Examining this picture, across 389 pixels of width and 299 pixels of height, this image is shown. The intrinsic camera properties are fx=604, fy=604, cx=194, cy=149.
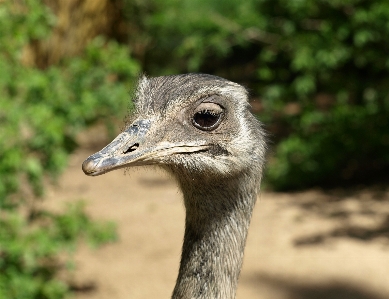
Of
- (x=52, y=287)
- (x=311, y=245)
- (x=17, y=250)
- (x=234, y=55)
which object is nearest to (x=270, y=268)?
(x=311, y=245)

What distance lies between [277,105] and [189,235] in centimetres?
489

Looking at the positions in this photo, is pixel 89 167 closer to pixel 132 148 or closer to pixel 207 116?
pixel 132 148

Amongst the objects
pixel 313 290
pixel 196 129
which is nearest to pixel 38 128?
pixel 196 129

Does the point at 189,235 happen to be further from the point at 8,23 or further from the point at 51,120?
the point at 8,23

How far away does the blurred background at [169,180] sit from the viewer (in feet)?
13.1

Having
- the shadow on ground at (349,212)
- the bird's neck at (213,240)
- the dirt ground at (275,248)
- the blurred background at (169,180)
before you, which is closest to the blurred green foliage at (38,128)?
the blurred background at (169,180)

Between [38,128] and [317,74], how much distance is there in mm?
4031

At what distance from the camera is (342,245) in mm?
5707

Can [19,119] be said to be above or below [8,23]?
below

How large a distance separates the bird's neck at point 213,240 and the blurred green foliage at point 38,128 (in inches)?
50.6

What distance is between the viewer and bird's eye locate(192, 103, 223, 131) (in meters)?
2.48

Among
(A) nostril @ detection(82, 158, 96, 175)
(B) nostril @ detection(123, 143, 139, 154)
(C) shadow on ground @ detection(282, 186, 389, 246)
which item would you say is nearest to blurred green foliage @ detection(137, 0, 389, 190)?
(C) shadow on ground @ detection(282, 186, 389, 246)

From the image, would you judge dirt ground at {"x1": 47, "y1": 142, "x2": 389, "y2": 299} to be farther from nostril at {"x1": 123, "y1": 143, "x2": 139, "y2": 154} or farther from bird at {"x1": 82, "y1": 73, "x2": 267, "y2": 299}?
nostril at {"x1": 123, "y1": 143, "x2": 139, "y2": 154}

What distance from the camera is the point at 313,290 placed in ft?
16.7
